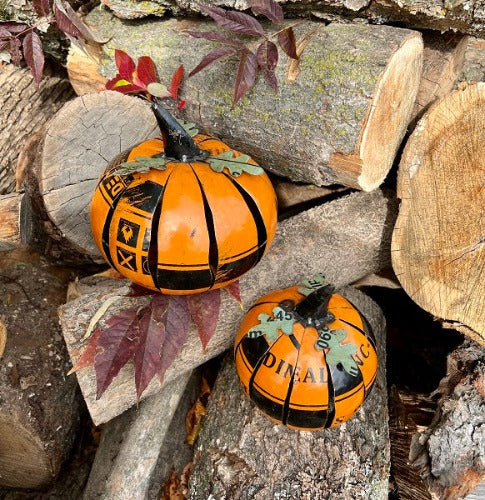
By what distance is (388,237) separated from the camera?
2473mm

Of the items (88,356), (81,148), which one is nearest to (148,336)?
(88,356)

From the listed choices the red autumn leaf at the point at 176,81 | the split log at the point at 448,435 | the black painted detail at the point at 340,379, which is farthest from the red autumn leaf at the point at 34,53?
the split log at the point at 448,435

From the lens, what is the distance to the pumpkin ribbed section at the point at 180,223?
71.9 inches

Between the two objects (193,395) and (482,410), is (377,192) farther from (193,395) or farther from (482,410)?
(193,395)

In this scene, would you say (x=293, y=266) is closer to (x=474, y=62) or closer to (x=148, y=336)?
(x=148, y=336)

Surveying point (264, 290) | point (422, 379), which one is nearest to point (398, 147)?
point (264, 290)

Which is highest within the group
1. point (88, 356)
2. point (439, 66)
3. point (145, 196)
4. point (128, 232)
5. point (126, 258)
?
point (439, 66)

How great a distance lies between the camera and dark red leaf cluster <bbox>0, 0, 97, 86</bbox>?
231cm

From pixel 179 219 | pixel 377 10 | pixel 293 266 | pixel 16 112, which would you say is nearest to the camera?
pixel 179 219

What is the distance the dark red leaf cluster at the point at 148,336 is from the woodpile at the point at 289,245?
0.25ft

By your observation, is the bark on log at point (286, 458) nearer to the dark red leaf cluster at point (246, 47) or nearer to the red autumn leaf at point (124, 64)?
the dark red leaf cluster at point (246, 47)

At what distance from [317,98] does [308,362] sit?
1.02 metres

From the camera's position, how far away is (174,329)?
2.00 m

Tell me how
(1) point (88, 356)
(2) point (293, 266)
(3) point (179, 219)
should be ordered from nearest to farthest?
(3) point (179, 219)
(1) point (88, 356)
(2) point (293, 266)
